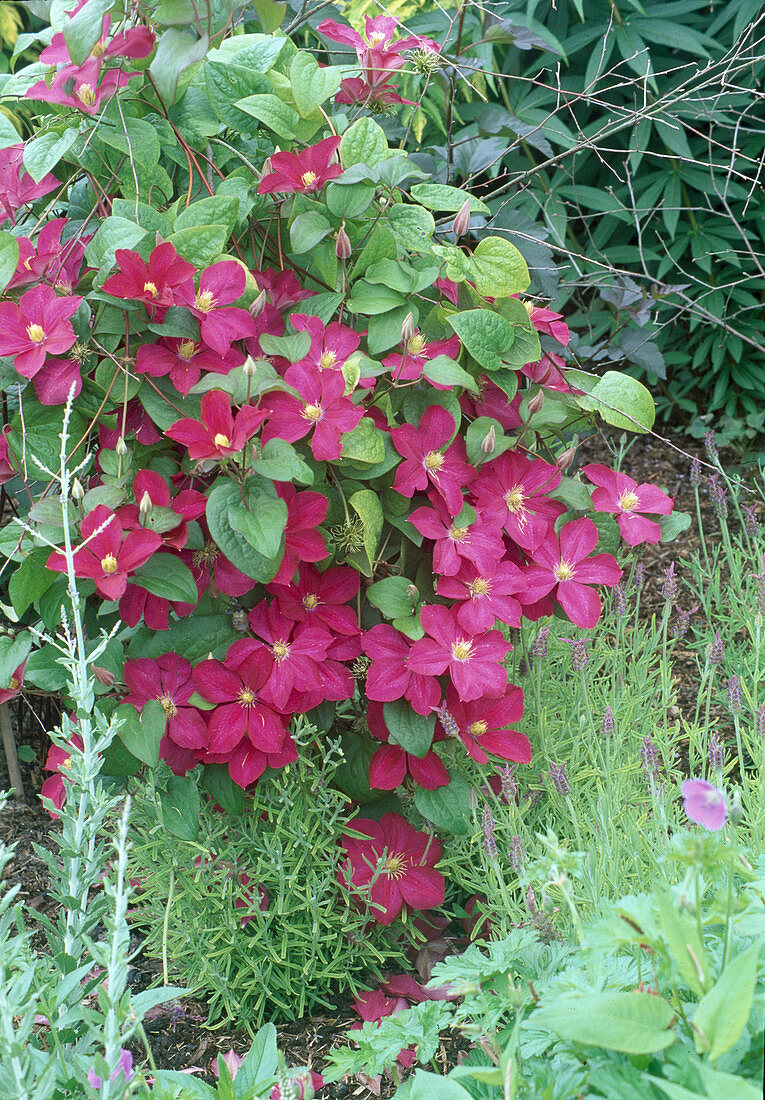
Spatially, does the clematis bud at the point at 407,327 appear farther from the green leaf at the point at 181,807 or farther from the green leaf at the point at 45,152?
the green leaf at the point at 181,807

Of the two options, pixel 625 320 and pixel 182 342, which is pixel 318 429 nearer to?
pixel 182 342

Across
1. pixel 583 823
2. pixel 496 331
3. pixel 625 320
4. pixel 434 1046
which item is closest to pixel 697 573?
pixel 625 320

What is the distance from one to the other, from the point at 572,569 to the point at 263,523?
467 millimetres

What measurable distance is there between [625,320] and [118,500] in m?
1.49

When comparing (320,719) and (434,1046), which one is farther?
(320,719)

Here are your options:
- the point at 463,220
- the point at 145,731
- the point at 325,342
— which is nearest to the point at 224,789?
the point at 145,731

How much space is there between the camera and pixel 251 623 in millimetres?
1231

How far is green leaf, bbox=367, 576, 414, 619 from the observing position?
1223mm

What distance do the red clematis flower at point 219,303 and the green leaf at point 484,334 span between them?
26 centimetres

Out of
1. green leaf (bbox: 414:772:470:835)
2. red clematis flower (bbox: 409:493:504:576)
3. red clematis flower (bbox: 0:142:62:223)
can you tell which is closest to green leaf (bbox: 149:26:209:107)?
red clematis flower (bbox: 0:142:62:223)

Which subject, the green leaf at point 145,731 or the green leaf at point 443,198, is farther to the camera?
the green leaf at point 443,198

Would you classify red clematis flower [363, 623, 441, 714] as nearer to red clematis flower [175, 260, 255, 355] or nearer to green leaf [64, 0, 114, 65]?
red clematis flower [175, 260, 255, 355]

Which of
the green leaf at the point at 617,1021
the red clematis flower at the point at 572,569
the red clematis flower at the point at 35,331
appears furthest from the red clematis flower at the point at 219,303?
the green leaf at the point at 617,1021

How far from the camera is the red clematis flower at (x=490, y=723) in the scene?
4.18 ft
